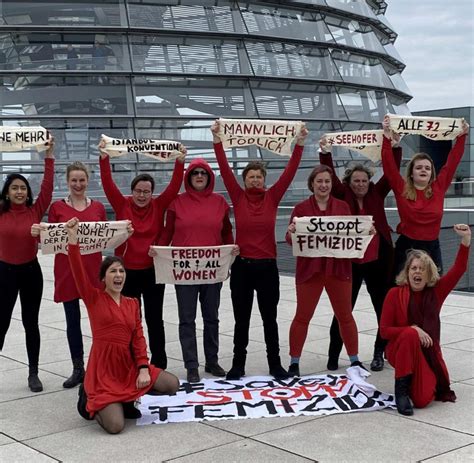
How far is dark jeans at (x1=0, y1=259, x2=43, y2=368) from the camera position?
23.5 ft

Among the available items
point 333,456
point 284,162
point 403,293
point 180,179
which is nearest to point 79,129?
point 284,162

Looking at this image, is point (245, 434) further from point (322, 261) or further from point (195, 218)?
point (195, 218)

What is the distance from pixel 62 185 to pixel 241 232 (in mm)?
12714

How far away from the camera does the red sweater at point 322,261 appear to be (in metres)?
7.33

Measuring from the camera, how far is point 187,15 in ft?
65.3

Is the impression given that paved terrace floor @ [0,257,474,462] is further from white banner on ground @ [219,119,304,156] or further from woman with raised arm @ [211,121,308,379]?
white banner on ground @ [219,119,304,156]

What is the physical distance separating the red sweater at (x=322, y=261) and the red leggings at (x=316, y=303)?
0.19 ft

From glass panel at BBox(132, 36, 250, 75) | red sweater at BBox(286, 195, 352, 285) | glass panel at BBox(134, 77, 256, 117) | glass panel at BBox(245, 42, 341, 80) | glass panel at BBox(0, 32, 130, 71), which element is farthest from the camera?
glass panel at BBox(245, 42, 341, 80)

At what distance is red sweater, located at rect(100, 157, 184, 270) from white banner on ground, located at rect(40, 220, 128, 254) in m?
0.18

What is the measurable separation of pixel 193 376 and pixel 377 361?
173cm

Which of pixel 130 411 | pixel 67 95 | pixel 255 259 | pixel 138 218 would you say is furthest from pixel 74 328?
pixel 67 95

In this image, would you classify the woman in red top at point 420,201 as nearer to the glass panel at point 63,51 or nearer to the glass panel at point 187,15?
the glass panel at point 63,51

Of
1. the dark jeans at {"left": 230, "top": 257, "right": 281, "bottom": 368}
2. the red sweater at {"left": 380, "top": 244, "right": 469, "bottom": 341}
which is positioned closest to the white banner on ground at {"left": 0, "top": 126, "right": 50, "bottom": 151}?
the dark jeans at {"left": 230, "top": 257, "right": 281, "bottom": 368}

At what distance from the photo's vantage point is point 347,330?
24.4 ft
